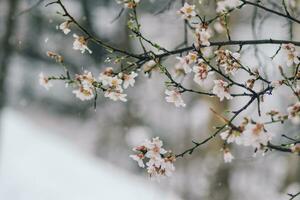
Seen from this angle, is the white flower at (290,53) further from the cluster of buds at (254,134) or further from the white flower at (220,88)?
the cluster of buds at (254,134)

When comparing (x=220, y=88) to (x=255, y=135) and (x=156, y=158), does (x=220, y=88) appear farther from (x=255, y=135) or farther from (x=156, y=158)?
(x=255, y=135)

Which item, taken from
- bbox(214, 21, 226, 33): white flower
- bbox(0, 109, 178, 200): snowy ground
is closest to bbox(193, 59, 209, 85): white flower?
bbox(214, 21, 226, 33): white flower

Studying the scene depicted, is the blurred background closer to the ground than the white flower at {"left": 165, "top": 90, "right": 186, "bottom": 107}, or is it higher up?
higher up

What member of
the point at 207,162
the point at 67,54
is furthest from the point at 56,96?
the point at 207,162

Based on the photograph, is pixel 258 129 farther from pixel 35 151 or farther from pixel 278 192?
pixel 35 151

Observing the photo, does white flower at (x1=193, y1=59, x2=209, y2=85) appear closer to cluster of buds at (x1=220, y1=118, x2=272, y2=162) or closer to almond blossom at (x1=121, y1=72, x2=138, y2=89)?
almond blossom at (x1=121, y1=72, x2=138, y2=89)

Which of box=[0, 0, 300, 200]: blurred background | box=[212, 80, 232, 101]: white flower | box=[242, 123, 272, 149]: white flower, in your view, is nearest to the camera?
box=[242, 123, 272, 149]: white flower
